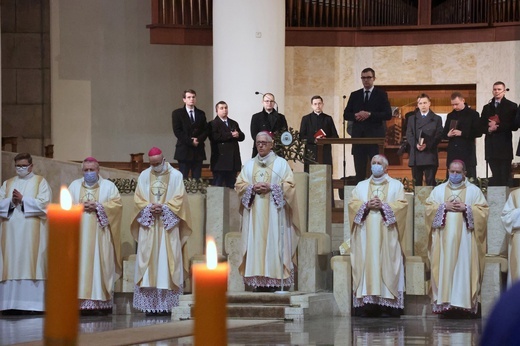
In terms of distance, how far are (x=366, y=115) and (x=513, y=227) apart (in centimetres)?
246

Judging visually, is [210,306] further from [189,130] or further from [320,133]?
[189,130]

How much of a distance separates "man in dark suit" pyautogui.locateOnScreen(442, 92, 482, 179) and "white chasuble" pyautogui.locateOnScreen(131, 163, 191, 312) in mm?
3272

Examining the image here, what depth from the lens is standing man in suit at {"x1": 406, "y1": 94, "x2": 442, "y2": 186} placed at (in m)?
13.6

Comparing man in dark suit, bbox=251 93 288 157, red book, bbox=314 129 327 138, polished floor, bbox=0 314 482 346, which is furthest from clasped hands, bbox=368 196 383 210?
man in dark suit, bbox=251 93 288 157

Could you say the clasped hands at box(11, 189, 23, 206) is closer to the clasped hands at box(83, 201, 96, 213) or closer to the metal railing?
the clasped hands at box(83, 201, 96, 213)

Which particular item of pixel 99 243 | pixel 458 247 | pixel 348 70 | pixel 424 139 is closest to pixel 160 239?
pixel 99 243

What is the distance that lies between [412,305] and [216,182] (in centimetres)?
338

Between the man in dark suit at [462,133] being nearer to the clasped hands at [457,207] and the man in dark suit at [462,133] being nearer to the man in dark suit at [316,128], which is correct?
the clasped hands at [457,207]

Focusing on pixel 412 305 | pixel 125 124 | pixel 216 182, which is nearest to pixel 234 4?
pixel 216 182

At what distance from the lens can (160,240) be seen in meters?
12.7

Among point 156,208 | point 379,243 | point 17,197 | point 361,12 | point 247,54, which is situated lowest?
point 379,243

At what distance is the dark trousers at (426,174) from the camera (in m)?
13.8

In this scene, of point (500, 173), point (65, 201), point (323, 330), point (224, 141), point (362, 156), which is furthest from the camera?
point (224, 141)

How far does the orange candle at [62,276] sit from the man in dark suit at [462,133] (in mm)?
12145
